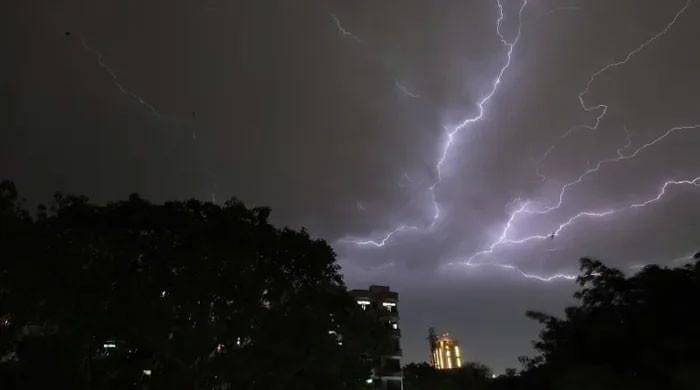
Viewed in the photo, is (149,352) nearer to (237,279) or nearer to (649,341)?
(237,279)

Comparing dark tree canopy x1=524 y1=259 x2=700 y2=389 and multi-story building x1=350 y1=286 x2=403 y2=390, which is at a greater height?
multi-story building x1=350 y1=286 x2=403 y2=390

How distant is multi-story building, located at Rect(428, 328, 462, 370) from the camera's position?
60.1 meters

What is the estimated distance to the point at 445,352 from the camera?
6047 cm

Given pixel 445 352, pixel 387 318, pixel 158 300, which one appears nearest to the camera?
pixel 158 300

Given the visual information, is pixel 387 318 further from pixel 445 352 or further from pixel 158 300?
pixel 158 300

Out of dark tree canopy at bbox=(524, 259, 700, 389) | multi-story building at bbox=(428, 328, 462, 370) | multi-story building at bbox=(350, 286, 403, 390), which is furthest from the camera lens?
Result: multi-story building at bbox=(428, 328, 462, 370)

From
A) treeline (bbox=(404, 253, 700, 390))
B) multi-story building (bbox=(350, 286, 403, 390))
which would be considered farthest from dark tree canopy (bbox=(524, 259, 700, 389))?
multi-story building (bbox=(350, 286, 403, 390))

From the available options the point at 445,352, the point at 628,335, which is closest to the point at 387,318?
the point at 445,352

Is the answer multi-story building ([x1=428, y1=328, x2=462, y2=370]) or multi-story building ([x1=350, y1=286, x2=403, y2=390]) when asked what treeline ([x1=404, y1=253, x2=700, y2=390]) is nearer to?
multi-story building ([x1=350, y1=286, x2=403, y2=390])

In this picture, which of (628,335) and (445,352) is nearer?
(628,335)

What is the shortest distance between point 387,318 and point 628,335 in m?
32.4

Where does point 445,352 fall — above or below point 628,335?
above

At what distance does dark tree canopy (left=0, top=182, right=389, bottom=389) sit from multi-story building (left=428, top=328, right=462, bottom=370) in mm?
48873

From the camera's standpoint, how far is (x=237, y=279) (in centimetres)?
1258
